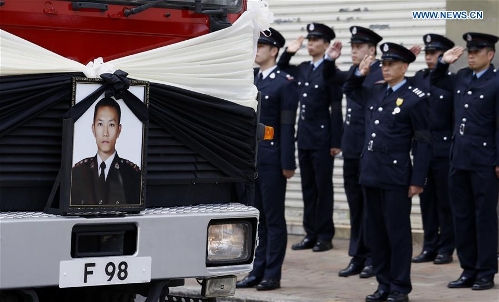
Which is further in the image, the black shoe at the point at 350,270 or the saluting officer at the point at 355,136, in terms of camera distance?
the black shoe at the point at 350,270

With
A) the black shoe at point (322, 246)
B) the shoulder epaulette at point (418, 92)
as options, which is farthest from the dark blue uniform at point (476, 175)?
the black shoe at point (322, 246)

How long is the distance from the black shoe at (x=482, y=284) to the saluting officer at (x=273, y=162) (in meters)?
1.69

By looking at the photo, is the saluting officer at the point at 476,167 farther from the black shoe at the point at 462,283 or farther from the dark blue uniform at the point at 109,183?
the dark blue uniform at the point at 109,183

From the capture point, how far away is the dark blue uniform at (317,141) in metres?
11.5

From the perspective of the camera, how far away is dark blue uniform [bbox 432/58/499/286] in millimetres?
9352

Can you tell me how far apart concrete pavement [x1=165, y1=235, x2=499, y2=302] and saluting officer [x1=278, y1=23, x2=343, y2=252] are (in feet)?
1.49

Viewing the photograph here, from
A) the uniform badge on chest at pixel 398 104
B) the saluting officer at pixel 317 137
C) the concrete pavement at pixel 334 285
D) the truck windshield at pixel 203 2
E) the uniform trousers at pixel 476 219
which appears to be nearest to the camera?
the truck windshield at pixel 203 2

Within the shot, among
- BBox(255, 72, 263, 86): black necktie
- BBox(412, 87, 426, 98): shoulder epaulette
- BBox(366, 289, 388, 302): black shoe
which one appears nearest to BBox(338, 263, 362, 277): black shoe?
BBox(366, 289, 388, 302): black shoe

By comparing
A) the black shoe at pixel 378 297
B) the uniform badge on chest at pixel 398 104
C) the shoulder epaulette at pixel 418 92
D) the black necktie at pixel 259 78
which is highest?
the black necktie at pixel 259 78

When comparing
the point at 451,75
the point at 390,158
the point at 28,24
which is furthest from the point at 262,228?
the point at 28,24

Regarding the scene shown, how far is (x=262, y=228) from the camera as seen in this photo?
32.2 ft

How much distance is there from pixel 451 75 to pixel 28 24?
638 cm

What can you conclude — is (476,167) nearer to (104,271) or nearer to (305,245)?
(305,245)

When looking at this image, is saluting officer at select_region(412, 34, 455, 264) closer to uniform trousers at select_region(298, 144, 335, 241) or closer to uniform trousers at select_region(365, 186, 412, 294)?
uniform trousers at select_region(298, 144, 335, 241)
